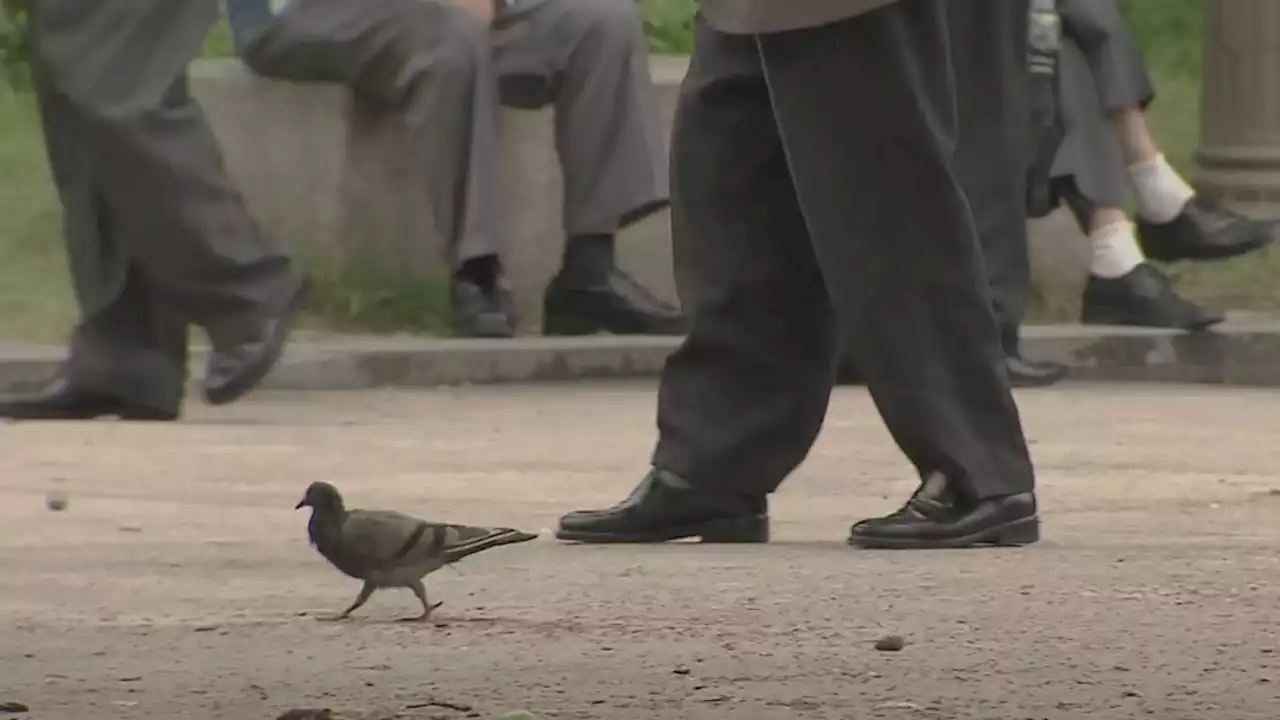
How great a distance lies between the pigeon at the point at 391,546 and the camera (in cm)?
346

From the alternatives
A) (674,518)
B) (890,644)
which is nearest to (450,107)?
(674,518)

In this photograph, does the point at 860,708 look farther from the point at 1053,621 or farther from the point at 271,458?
the point at 271,458

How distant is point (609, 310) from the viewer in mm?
7969

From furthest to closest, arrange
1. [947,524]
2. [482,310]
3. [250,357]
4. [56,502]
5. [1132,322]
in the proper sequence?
[1132,322]
[482,310]
[250,357]
[56,502]
[947,524]

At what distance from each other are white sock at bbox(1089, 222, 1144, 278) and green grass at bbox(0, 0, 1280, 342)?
1.79 feet

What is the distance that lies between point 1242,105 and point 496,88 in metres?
3.15

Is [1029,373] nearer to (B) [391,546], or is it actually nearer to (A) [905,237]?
(A) [905,237]

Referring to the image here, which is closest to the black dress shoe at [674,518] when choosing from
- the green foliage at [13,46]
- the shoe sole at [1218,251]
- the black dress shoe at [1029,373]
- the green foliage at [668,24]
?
the black dress shoe at [1029,373]

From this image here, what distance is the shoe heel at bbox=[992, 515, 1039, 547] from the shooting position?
4.01 meters

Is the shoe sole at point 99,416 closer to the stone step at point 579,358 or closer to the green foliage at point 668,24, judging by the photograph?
the stone step at point 579,358

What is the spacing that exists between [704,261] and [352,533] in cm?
74

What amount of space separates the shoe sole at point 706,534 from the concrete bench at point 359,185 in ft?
14.0

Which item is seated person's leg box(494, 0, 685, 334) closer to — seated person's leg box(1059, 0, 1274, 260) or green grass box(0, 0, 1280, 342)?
green grass box(0, 0, 1280, 342)

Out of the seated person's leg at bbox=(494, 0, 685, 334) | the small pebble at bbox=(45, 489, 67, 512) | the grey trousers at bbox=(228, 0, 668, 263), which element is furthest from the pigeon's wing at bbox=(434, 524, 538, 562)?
the seated person's leg at bbox=(494, 0, 685, 334)
